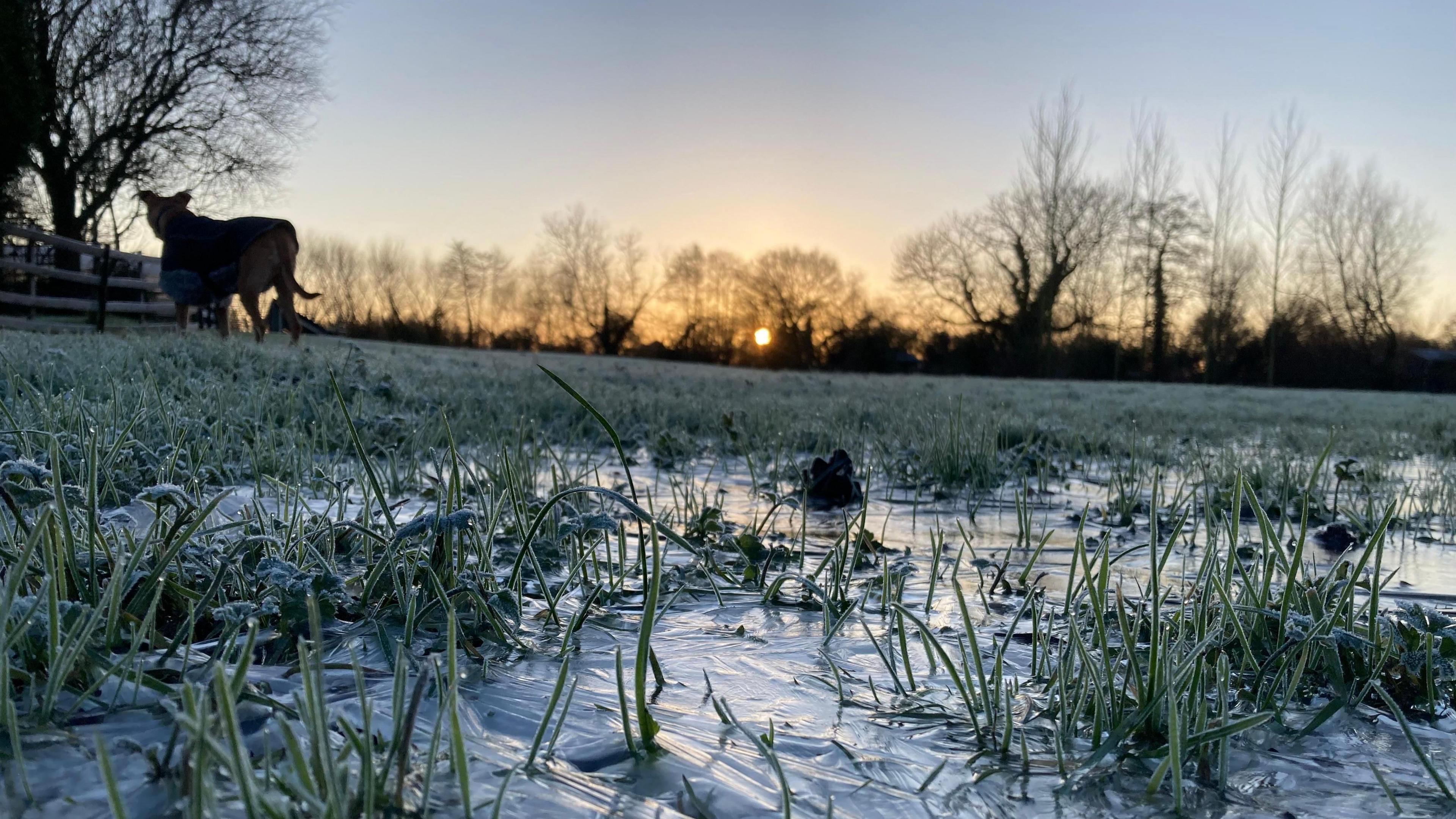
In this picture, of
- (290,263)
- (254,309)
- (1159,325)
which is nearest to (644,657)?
Result: (254,309)

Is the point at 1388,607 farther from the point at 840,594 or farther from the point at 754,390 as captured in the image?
the point at 754,390

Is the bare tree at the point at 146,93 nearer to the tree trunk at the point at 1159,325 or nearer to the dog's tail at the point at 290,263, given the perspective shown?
the dog's tail at the point at 290,263

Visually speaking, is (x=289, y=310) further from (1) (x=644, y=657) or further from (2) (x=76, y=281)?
(2) (x=76, y=281)

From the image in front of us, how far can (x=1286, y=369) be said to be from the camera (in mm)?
36125

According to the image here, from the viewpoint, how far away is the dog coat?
8.84m

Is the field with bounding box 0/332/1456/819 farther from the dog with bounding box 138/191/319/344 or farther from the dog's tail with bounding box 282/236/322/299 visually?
the dog's tail with bounding box 282/236/322/299

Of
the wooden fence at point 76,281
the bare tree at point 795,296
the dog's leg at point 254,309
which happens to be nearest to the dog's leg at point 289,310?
the dog's leg at point 254,309

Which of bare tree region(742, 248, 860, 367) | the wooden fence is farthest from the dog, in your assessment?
bare tree region(742, 248, 860, 367)

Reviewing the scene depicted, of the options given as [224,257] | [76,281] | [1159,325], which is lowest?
[224,257]

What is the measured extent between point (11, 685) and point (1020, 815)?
3.96 ft

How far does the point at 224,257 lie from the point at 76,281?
11.0m

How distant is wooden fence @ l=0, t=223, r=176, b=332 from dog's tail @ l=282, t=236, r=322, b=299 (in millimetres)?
2471

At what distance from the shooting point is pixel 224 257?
8.89 metres

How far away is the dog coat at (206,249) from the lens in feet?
29.0
